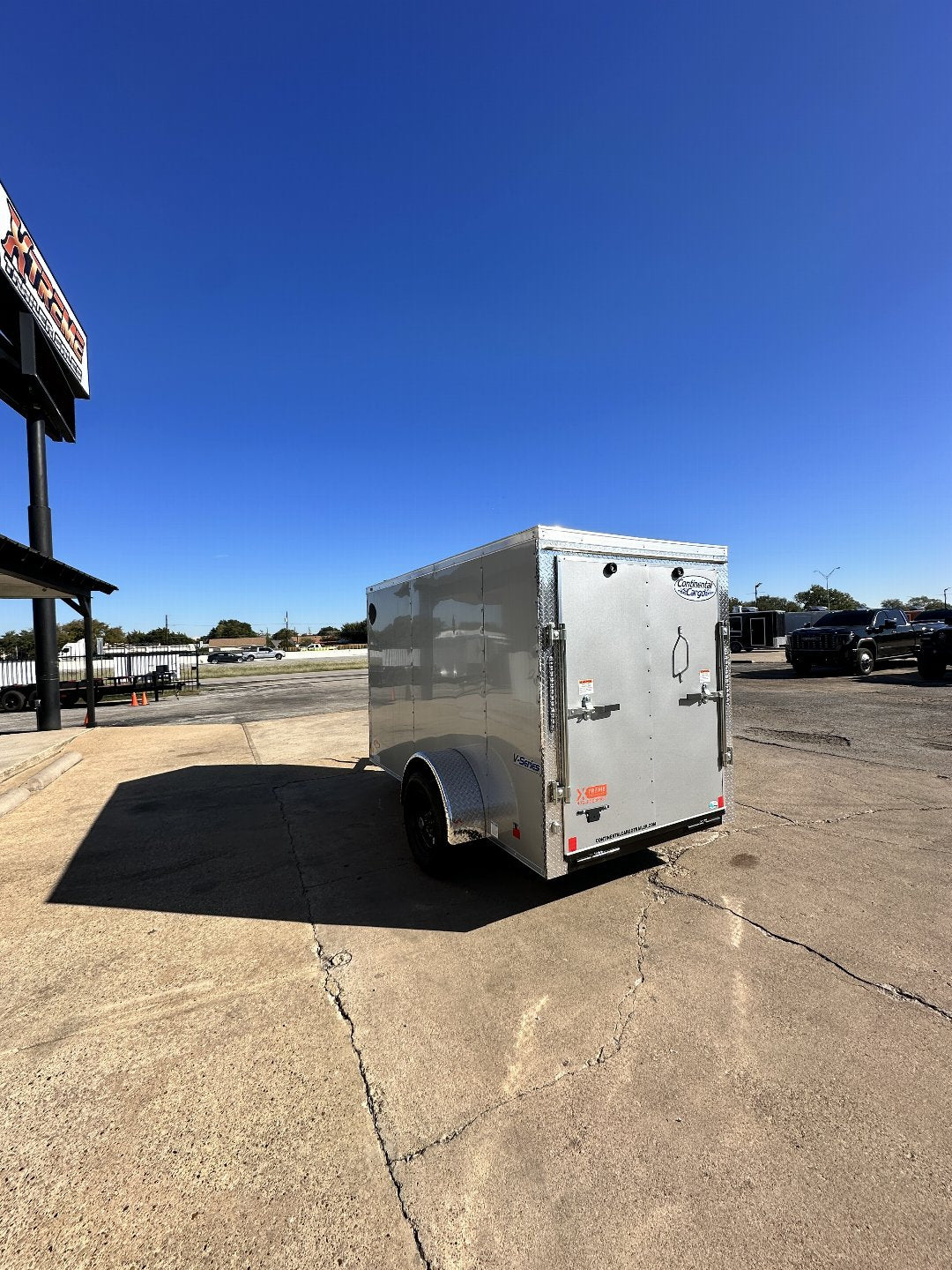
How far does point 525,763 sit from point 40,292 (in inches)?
673

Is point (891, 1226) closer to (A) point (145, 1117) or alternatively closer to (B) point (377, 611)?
(A) point (145, 1117)

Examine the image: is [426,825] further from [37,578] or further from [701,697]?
[37,578]

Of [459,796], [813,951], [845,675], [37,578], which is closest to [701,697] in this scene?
[813,951]

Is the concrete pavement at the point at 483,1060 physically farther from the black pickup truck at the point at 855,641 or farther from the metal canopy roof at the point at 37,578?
the black pickup truck at the point at 855,641

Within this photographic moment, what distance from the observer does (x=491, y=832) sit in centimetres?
404

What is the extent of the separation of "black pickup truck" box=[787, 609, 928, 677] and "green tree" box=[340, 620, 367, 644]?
86854 millimetres

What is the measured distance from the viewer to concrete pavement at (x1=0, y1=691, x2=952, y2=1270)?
1.85 m

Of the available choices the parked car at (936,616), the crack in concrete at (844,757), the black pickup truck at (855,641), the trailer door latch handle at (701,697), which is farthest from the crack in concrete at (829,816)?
the parked car at (936,616)

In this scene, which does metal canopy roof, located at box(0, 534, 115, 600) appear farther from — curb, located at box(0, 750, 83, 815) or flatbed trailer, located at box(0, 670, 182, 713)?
flatbed trailer, located at box(0, 670, 182, 713)

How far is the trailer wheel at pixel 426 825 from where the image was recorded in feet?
13.9

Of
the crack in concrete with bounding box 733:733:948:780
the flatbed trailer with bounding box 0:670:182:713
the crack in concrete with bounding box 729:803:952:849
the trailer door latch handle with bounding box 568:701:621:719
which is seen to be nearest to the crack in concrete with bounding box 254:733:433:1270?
the trailer door latch handle with bounding box 568:701:621:719

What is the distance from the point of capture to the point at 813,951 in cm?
337

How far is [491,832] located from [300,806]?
3658 mm

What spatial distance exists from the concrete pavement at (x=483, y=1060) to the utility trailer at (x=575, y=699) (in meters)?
0.70
